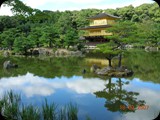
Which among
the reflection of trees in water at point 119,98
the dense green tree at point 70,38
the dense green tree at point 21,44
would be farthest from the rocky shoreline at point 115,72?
the dense green tree at point 70,38

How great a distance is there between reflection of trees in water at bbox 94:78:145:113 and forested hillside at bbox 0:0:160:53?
3020 mm

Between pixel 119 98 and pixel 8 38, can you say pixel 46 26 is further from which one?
pixel 119 98

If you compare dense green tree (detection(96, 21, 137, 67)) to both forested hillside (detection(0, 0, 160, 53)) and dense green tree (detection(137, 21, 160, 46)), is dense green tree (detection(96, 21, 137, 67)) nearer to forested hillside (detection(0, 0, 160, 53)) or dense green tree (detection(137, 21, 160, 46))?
forested hillside (detection(0, 0, 160, 53))

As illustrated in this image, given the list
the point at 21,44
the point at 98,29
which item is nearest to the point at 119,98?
the point at 21,44

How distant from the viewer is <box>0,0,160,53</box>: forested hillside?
4.57 m

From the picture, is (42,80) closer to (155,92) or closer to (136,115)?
(155,92)

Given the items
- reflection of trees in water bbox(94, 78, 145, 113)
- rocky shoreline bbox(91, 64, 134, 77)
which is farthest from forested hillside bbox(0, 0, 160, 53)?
reflection of trees in water bbox(94, 78, 145, 113)

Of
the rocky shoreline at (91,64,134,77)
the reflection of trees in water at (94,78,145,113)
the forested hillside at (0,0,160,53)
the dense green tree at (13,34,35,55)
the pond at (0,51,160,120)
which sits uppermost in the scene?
the forested hillside at (0,0,160,53)

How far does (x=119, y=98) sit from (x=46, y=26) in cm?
2105

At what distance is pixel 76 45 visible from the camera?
26922 millimetres

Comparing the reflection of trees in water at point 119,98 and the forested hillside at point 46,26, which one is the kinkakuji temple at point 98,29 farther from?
the reflection of trees in water at point 119,98

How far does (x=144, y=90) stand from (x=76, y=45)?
1851 cm

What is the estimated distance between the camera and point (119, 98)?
7871 millimetres

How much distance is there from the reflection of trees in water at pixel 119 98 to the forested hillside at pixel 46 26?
3.02 m
